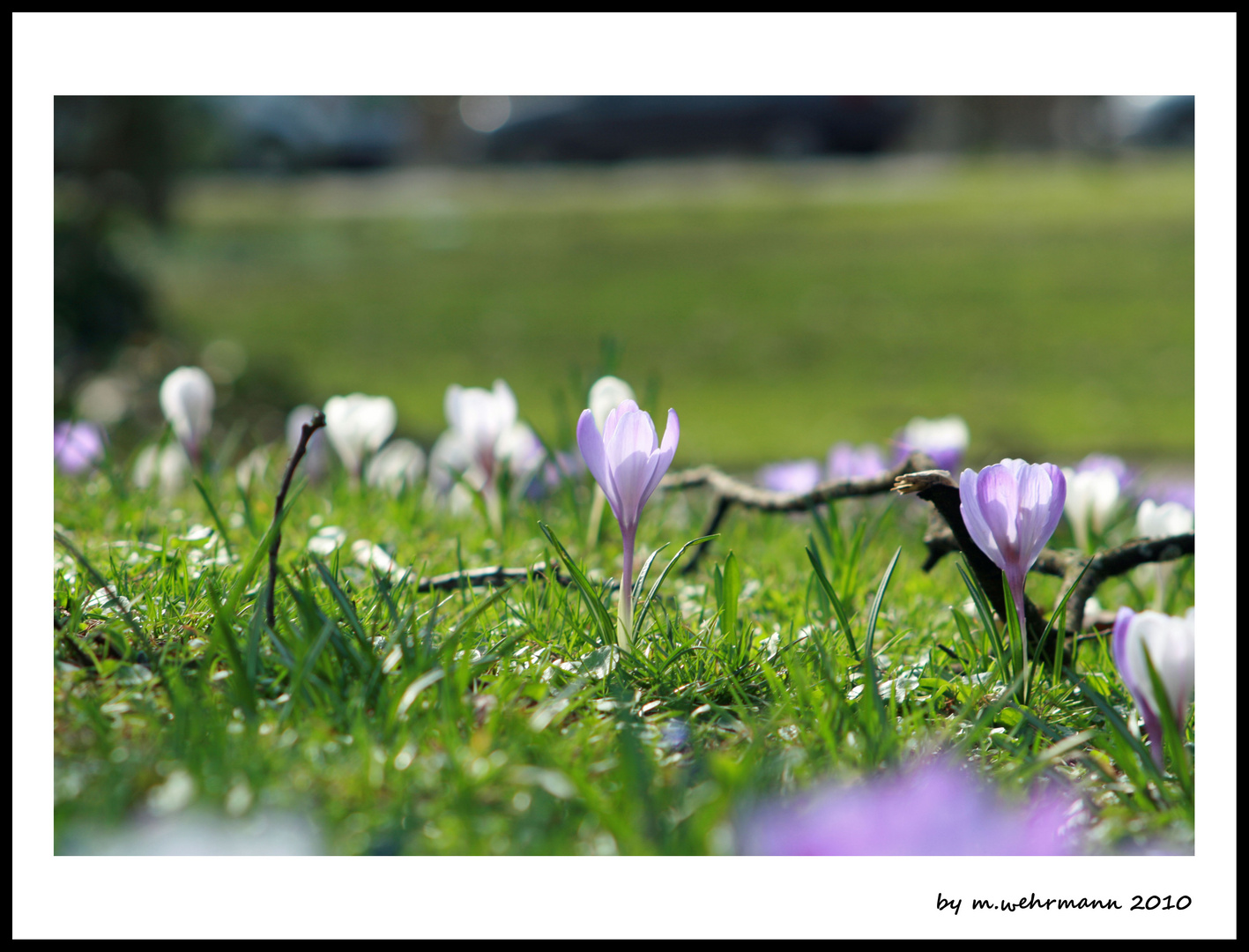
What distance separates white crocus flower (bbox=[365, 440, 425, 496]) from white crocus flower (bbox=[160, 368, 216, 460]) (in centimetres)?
41

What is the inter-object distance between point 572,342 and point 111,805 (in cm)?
790

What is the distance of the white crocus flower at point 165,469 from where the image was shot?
2465 mm

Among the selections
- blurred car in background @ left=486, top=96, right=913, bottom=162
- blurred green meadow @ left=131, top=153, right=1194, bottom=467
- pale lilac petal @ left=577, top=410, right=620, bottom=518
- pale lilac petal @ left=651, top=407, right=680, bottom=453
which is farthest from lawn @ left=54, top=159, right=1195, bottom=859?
blurred car in background @ left=486, top=96, right=913, bottom=162

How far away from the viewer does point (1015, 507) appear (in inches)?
49.9

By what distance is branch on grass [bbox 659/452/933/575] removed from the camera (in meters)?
1.63

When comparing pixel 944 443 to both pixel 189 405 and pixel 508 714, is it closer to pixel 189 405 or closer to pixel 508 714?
pixel 508 714

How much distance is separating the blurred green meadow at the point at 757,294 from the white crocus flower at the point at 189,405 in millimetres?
2179

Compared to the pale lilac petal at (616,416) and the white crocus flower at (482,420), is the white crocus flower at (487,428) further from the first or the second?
the pale lilac petal at (616,416)

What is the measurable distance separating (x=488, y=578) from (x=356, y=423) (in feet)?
2.91

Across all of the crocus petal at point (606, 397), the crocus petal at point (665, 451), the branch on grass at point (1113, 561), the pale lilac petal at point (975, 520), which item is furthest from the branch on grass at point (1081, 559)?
the crocus petal at point (606, 397)

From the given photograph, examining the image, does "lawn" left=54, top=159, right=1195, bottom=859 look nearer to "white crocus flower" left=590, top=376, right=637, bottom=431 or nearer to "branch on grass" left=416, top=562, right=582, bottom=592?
"branch on grass" left=416, top=562, right=582, bottom=592

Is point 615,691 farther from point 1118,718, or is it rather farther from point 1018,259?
point 1018,259

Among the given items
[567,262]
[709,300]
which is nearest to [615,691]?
[709,300]

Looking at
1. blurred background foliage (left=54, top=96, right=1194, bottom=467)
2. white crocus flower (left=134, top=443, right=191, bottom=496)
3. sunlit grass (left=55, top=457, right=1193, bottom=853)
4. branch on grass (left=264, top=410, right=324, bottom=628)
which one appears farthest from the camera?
blurred background foliage (left=54, top=96, right=1194, bottom=467)
